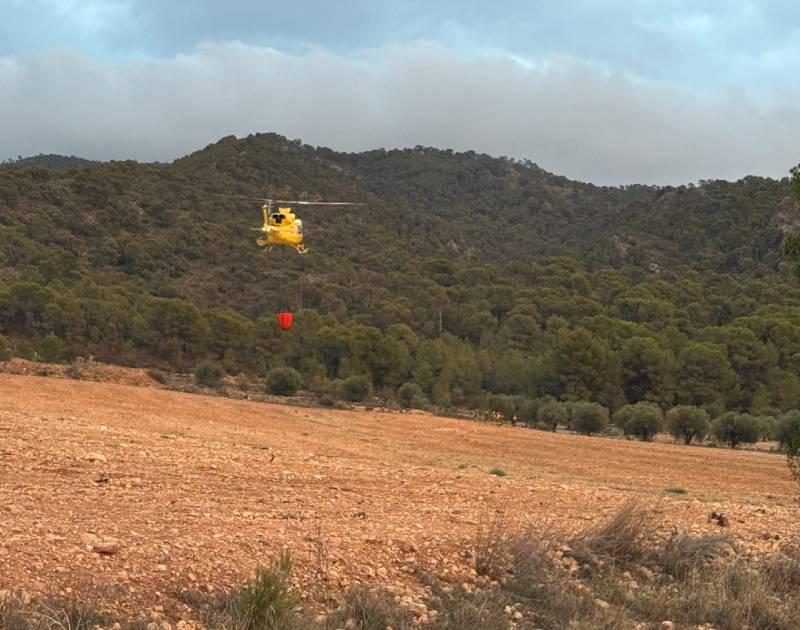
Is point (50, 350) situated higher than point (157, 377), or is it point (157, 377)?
point (50, 350)

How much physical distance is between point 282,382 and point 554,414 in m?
12.6

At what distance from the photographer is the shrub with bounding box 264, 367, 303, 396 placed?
38.8 meters

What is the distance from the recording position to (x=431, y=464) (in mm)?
17203

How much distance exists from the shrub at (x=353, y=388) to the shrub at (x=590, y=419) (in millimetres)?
9726

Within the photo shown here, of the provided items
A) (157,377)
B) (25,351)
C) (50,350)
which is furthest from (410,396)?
(25,351)

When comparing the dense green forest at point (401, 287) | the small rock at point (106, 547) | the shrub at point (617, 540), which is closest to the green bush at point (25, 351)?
the dense green forest at point (401, 287)

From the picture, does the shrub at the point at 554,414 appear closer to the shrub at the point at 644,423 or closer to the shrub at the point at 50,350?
the shrub at the point at 644,423

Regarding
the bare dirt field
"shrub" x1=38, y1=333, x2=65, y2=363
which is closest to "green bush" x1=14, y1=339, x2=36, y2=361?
"shrub" x1=38, y1=333, x2=65, y2=363

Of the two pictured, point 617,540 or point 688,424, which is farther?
point 688,424

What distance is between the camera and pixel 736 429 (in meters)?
34.6

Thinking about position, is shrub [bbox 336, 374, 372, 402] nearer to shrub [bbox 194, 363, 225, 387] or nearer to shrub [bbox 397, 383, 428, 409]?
shrub [bbox 397, 383, 428, 409]

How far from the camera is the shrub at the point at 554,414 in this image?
38781 mm

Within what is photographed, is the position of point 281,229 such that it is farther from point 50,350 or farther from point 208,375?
point 50,350

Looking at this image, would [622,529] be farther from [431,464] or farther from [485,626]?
[431,464]
